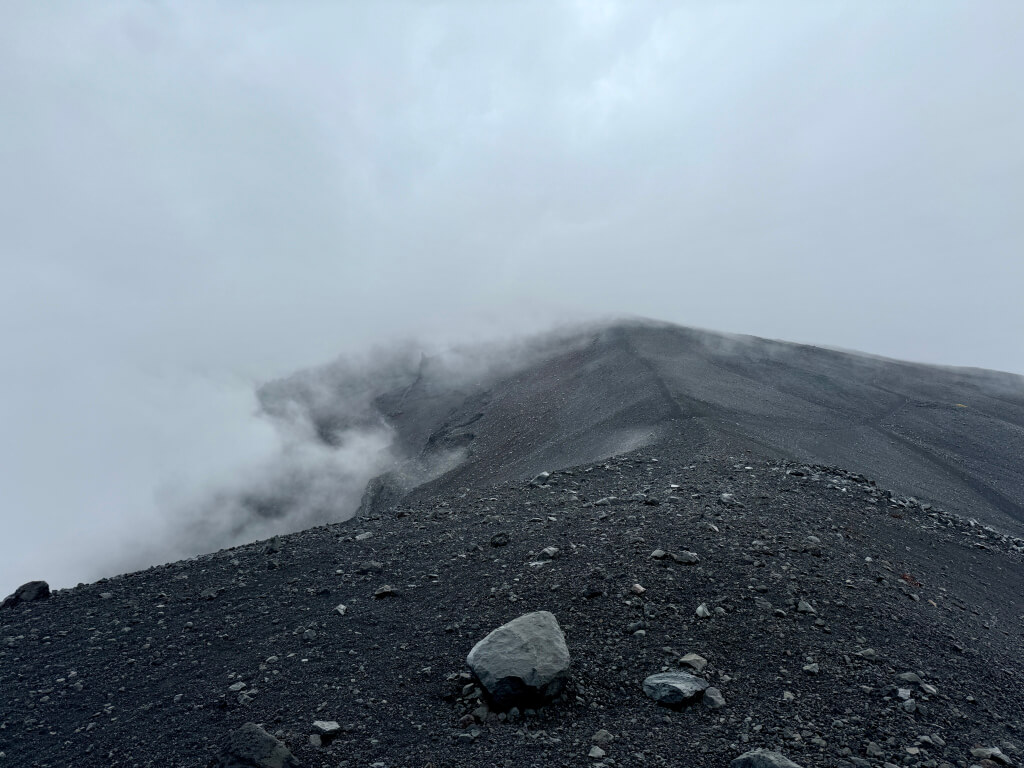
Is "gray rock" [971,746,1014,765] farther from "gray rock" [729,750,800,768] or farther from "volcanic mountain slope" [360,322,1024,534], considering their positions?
"volcanic mountain slope" [360,322,1024,534]

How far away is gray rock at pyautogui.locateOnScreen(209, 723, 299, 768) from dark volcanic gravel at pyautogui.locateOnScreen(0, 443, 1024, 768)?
20 centimetres

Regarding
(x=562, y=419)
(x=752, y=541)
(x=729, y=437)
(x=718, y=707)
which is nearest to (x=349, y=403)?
(x=562, y=419)

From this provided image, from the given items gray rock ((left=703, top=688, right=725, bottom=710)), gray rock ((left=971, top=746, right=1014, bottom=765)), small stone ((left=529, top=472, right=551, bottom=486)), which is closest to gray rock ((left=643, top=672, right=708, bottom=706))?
gray rock ((left=703, top=688, right=725, bottom=710))

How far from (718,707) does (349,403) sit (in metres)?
27.5

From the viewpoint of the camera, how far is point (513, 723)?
4555 millimetres

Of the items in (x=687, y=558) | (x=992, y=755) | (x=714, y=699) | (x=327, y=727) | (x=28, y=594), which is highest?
(x=28, y=594)

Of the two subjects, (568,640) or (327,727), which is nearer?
(327,727)

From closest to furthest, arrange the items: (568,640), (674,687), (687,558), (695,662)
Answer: (674,687)
(695,662)
(568,640)
(687,558)

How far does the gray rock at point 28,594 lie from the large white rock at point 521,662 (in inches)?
233

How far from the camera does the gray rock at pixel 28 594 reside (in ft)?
25.5

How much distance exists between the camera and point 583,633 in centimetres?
558

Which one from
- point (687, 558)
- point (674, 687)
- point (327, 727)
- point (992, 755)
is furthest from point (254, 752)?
point (992, 755)

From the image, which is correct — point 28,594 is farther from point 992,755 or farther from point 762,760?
point 992,755

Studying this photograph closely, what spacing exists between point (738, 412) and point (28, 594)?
13.6 metres
